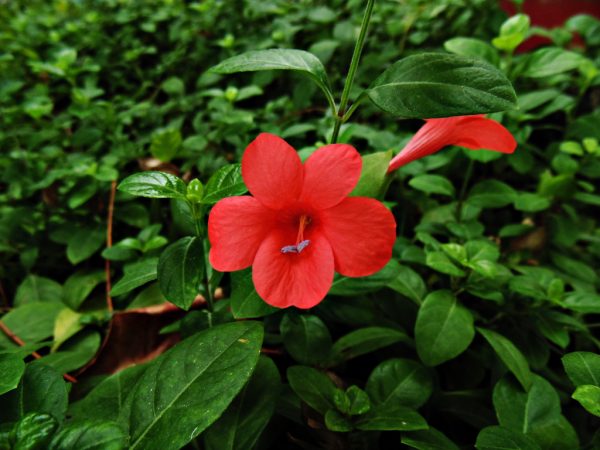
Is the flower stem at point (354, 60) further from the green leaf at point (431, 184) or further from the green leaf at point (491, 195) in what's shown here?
the green leaf at point (491, 195)

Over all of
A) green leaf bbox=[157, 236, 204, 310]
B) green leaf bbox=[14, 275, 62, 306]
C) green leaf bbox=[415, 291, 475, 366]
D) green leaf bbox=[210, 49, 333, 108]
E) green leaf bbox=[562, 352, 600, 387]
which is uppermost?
green leaf bbox=[210, 49, 333, 108]

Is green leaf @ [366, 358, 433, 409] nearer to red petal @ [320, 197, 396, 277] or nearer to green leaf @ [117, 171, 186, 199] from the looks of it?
red petal @ [320, 197, 396, 277]

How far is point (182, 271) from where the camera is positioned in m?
0.67

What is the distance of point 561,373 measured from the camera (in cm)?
95

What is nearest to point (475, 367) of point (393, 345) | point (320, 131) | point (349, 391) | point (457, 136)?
point (393, 345)

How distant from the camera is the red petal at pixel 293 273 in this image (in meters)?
0.62

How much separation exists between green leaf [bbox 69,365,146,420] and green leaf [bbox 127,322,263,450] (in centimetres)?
7

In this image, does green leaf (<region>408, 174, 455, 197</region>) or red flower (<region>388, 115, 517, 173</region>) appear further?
green leaf (<region>408, 174, 455, 197</region>)

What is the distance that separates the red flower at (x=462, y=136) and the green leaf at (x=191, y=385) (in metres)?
0.46

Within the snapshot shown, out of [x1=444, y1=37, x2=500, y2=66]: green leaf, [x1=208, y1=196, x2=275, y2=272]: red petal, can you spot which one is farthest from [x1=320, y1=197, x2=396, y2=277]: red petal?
[x1=444, y1=37, x2=500, y2=66]: green leaf

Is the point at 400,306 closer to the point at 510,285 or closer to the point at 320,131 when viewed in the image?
the point at 510,285

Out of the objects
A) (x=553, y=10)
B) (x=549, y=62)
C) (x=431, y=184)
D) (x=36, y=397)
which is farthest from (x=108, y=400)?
(x=553, y=10)

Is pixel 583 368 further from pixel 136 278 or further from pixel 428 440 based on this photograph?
pixel 136 278

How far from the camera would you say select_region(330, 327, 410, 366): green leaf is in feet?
2.74
